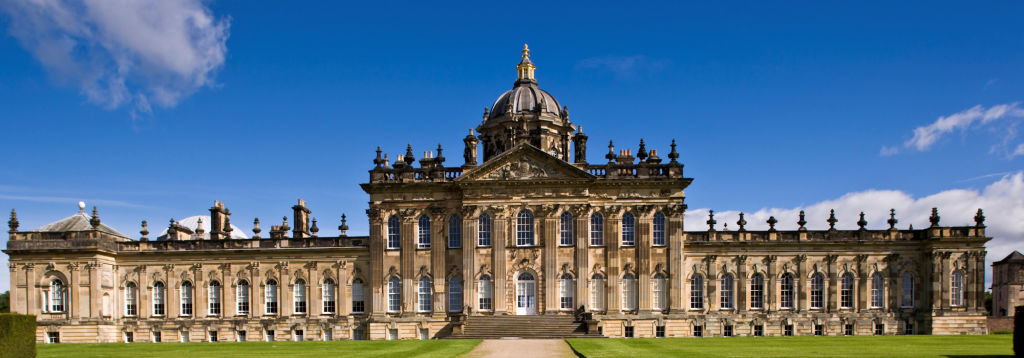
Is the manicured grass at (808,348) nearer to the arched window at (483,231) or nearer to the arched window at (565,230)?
the arched window at (565,230)

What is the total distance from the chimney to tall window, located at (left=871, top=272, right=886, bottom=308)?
1284 inches

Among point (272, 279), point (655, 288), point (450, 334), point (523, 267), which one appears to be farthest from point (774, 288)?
point (272, 279)

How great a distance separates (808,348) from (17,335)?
2668 centimetres

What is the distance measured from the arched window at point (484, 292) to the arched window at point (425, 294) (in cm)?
287

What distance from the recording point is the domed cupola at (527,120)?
4853cm

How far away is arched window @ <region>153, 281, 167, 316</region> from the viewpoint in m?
45.5

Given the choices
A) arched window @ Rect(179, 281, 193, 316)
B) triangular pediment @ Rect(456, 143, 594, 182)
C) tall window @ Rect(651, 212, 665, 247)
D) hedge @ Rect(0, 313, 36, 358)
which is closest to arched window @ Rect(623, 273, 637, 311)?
tall window @ Rect(651, 212, 665, 247)

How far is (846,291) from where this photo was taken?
143 feet

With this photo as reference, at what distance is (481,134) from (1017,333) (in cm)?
3287

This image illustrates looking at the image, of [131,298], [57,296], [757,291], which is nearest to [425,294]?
[131,298]

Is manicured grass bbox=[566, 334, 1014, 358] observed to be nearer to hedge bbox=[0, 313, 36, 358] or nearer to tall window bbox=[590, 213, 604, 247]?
tall window bbox=[590, 213, 604, 247]

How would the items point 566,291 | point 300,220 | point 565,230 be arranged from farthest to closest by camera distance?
point 300,220
point 565,230
point 566,291

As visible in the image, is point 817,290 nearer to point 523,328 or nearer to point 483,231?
point 523,328

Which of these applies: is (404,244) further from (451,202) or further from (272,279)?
(272,279)
